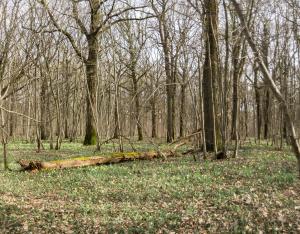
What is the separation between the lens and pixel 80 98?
39688mm

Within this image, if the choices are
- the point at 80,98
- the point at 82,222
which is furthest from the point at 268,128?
the point at 82,222

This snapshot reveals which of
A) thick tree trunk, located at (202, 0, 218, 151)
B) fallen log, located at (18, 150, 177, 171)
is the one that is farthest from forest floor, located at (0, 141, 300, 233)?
thick tree trunk, located at (202, 0, 218, 151)

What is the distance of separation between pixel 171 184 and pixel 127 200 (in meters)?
1.51

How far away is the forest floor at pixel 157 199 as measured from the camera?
657 centimetres

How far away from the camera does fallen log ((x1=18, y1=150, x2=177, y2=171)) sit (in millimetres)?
12867

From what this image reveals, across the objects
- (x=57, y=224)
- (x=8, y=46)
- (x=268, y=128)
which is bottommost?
(x=57, y=224)

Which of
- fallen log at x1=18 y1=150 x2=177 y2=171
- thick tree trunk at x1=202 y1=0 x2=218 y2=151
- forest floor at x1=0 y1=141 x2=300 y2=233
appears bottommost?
forest floor at x1=0 y1=141 x2=300 y2=233

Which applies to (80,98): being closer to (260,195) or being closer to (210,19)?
(210,19)

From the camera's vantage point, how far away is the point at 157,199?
8469 millimetres

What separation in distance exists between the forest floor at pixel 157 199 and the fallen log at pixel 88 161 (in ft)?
1.27

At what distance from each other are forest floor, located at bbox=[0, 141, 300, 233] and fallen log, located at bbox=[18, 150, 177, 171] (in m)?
0.39

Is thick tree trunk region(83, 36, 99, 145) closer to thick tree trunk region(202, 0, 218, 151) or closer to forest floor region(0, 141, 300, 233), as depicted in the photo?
thick tree trunk region(202, 0, 218, 151)

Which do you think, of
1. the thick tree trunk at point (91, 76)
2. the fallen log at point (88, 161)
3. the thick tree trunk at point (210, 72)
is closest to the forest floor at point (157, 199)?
the fallen log at point (88, 161)

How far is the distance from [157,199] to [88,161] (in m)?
5.82
